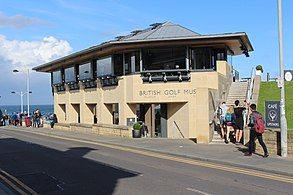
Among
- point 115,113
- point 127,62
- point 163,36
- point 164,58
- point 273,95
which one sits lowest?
point 115,113

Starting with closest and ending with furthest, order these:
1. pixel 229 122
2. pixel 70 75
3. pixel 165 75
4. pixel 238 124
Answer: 1. pixel 238 124
2. pixel 229 122
3. pixel 165 75
4. pixel 70 75

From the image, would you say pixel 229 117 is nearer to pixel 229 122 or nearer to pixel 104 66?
pixel 229 122

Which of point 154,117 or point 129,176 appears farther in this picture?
point 154,117

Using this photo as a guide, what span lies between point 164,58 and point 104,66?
5769 mm

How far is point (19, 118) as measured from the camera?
54156 millimetres

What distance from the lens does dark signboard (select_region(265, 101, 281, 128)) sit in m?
16.7

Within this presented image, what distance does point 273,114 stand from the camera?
666 inches

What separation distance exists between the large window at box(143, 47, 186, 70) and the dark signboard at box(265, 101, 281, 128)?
1208 centimetres

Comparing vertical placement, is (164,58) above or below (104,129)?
above

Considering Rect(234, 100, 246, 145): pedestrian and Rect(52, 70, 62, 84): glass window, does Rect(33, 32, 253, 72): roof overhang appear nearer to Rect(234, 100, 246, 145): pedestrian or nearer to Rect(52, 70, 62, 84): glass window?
Rect(234, 100, 246, 145): pedestrian

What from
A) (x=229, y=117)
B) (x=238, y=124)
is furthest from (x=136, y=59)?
(x=238, y=124)

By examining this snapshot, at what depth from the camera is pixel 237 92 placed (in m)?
31.1

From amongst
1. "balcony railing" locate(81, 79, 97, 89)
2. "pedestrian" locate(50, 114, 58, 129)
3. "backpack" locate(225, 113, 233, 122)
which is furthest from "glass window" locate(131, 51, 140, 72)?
"pedestrian" locate(50, 114, 58, 129)

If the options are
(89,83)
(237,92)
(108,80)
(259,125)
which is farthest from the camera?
(89,83)
